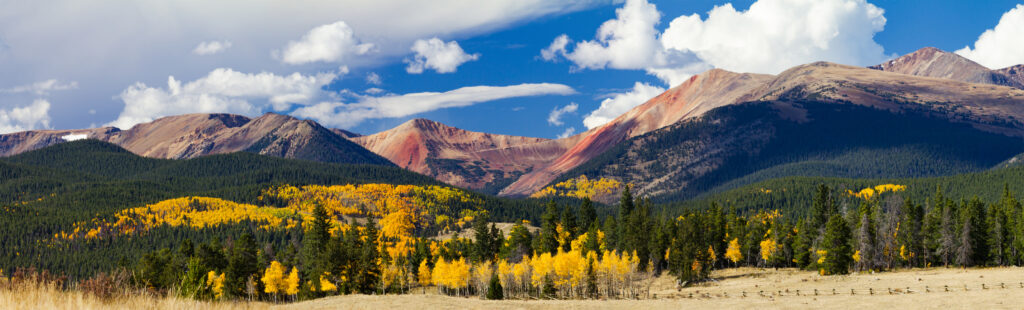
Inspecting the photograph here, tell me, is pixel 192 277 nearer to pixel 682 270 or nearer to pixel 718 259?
pixel 682 270

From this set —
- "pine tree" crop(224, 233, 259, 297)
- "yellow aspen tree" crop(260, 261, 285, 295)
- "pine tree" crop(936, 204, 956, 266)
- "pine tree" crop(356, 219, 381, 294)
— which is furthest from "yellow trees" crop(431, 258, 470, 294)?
"pine tree" crop(936, 204, 956, 266)

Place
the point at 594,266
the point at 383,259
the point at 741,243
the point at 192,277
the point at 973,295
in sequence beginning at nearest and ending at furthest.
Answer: the point at 973,295 → the point at 192,277 → the point at 594,266 → the point at 383,259 → the point at 741,243

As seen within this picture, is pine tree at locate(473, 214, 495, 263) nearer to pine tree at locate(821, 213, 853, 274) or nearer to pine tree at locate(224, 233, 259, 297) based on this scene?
pine tree at locate(224, 233, 259, 297)

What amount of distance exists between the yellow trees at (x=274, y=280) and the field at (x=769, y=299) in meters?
49.7

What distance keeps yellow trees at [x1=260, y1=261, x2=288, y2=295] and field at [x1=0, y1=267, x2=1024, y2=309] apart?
4966 centimetres

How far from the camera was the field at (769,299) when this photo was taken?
14391mm

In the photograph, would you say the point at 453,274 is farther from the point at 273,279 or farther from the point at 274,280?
the point at 273,279

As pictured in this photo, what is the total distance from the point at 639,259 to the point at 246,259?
6995 cm

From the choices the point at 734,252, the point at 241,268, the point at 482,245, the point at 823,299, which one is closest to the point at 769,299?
the point at 823,299

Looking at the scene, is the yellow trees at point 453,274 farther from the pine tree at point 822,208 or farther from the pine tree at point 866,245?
the pine tree at point 822,208

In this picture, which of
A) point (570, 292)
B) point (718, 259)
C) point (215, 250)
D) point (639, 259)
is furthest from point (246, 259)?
point (718, 259)

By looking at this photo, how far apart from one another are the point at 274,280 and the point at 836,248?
92.9 meters

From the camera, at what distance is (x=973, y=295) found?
54469 mm

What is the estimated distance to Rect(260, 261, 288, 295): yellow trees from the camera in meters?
110
